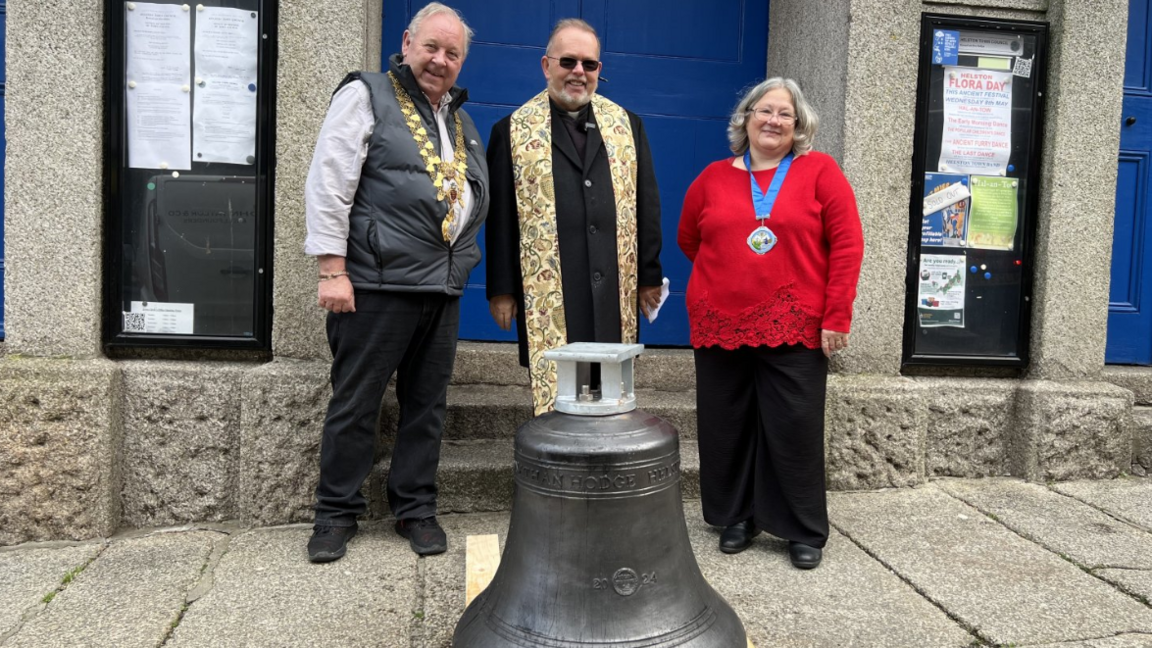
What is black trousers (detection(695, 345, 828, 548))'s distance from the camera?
11.4ft

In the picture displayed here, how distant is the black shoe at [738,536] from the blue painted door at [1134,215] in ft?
→ 9.29

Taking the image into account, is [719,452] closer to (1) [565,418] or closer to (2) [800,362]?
(2) [800,362]

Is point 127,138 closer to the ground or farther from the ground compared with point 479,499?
farther from the ground

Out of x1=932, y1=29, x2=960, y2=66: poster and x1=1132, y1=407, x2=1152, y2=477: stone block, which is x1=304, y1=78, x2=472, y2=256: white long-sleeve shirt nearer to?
x1=932, y1=29, x2=960, y2=66: poster

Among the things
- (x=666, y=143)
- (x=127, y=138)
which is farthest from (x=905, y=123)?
(x=127, y=138)

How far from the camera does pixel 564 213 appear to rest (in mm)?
3463

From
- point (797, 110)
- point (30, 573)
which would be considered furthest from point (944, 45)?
point (30, 573)

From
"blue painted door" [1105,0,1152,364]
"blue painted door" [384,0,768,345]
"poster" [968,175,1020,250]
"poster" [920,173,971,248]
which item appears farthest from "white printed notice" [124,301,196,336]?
"blue painted door" [1105,0,1152,364]

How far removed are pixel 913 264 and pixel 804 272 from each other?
1410 millimetres

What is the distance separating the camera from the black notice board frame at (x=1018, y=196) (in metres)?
4.41

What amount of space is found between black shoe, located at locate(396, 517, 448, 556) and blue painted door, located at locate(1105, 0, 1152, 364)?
401cm

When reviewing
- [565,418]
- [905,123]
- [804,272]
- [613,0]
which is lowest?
[565,418]

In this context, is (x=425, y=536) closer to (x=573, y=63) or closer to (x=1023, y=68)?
(x=573, y=63)

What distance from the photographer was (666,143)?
504 centimetres
